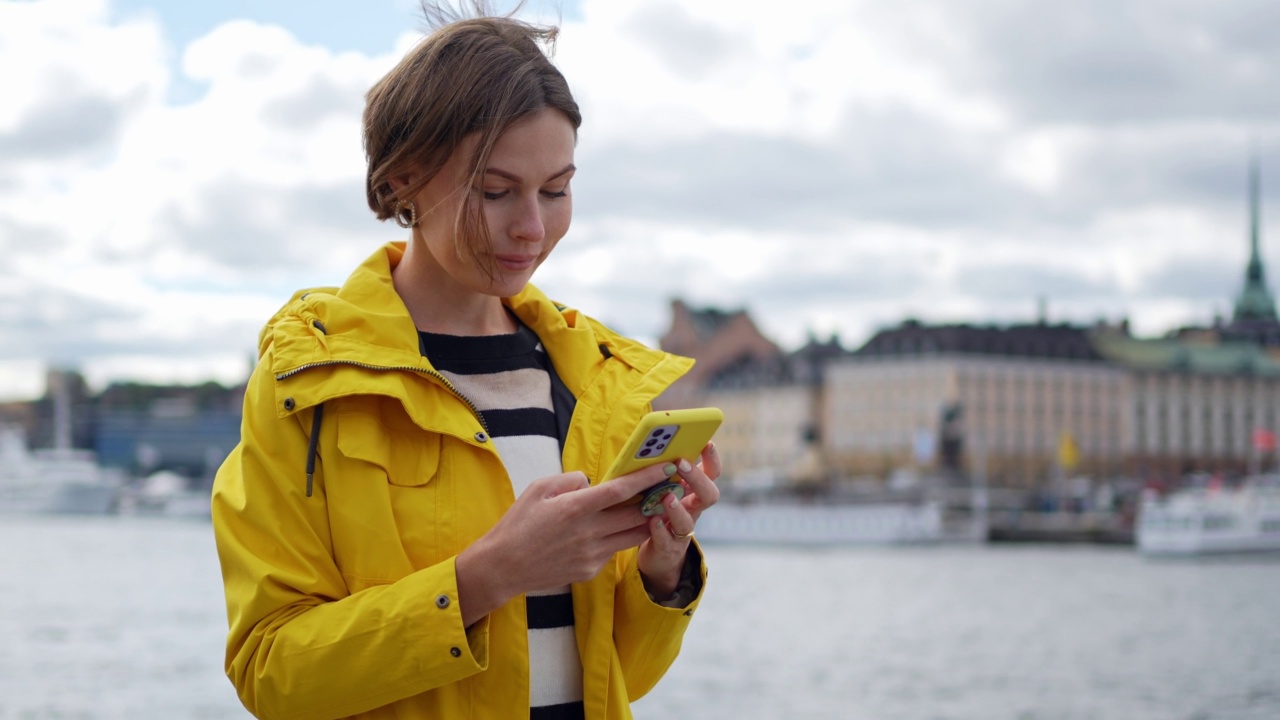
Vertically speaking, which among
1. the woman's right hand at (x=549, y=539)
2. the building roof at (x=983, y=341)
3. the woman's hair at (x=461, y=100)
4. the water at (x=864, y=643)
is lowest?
the water at (x=864, y=643)

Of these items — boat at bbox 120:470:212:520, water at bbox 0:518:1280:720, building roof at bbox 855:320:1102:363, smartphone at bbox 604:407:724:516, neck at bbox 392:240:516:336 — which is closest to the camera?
smartphone at bbox 604:407:724:516

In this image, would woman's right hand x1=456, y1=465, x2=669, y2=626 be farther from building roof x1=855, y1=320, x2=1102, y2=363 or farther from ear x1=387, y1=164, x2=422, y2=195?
building roof x1=855, y1=320, x2=1102, y2=363

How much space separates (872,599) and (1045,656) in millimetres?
7872

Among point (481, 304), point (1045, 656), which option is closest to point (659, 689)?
point (1045, 656)

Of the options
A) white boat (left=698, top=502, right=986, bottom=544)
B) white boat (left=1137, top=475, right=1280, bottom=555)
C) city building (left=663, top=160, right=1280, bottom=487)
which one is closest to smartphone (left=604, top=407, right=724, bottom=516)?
white boat (left=1137, top=475, right=1280, bottom=555)

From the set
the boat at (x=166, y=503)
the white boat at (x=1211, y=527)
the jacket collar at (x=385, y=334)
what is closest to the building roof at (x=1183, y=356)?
the white boat at (x=1211, y=527)

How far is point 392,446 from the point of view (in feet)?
4.51

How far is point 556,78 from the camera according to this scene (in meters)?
1.40

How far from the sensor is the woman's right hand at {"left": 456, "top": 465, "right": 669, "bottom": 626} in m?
1.27

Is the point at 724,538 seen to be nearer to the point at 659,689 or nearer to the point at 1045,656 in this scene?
the point at 1045,656

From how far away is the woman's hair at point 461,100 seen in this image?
135cm

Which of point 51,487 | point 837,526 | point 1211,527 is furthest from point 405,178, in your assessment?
point 51,487

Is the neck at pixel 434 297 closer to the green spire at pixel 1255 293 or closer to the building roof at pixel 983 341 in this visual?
the building roof at pixel 983 341

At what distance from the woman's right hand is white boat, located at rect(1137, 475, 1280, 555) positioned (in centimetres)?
3985
